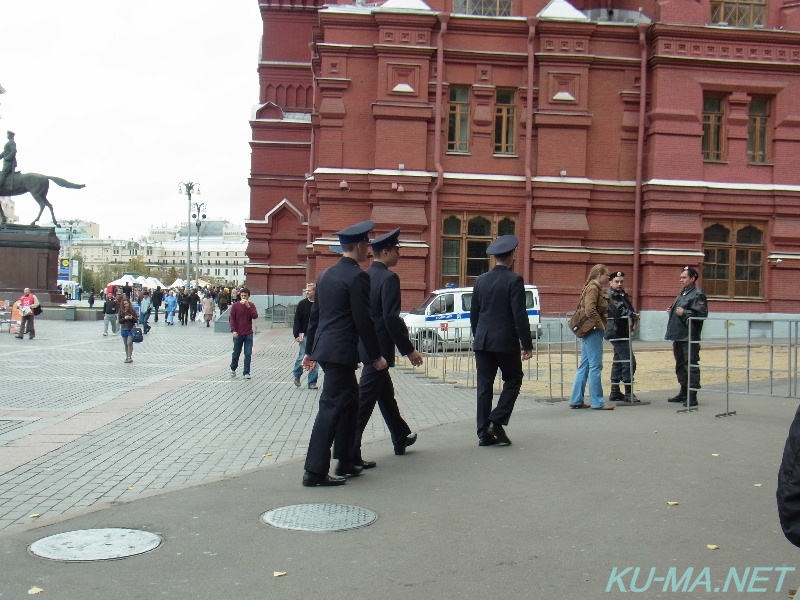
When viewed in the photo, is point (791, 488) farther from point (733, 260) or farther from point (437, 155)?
point (733, 260)

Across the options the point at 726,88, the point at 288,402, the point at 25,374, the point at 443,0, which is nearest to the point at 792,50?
the point at 726,88

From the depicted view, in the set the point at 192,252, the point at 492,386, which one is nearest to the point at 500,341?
the point at 492,386

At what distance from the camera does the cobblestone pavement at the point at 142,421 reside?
7430mm

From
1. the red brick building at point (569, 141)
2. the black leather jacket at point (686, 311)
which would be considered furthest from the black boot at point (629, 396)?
the red brick building at point (569, 141)

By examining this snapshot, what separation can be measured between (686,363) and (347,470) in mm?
6753

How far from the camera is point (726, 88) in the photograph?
2806 centimetres

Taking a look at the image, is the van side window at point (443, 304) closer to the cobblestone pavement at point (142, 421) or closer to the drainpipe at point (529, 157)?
the drainpipe at point (529, 157)

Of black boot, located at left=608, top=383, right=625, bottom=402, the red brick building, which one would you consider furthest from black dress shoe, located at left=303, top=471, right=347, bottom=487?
the red brick building

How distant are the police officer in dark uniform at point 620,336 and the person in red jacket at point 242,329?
691 cm

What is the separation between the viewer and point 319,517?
6117mm

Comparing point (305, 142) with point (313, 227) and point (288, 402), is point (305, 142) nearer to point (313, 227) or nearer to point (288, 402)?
point (313, 227)

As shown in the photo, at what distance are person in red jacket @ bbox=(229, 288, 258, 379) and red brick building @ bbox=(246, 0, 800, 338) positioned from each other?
11285 millimetres

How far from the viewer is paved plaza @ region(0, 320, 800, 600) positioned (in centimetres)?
488

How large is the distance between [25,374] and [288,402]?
6.11 meters
